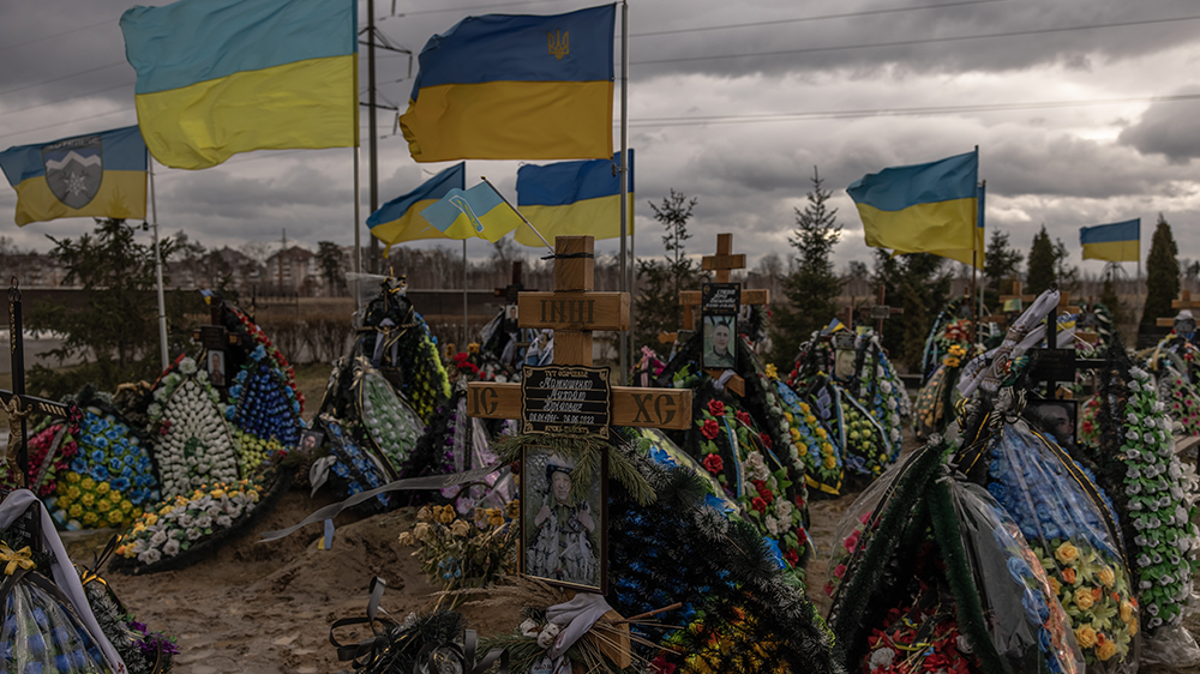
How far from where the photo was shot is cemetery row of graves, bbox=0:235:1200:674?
267cm

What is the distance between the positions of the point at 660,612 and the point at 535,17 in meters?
6.02

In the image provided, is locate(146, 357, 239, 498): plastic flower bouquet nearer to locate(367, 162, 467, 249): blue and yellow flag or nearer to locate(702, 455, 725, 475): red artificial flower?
locate(367, 162, 467, 249): blue and yellow flag

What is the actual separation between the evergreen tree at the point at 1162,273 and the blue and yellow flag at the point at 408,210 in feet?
75.2

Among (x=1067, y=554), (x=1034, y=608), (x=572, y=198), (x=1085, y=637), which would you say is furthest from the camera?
(x=572, y=198)

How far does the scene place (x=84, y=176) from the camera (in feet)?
38.4

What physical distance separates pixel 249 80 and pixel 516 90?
312cm

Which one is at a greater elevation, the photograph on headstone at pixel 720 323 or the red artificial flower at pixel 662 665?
the photograph on headstone at pixel 720 323

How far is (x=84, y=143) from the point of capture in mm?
11641

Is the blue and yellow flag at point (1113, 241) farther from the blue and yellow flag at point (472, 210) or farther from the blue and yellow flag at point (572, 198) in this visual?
the blue and yellow flag at point (472, 210)

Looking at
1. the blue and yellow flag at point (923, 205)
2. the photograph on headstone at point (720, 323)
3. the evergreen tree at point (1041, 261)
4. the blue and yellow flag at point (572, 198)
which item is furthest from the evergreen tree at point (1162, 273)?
the photograph on headstone at point (720, 323)

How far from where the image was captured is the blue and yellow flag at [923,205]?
10594 millimetres

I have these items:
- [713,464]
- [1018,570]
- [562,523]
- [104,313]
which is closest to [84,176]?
[104,313]

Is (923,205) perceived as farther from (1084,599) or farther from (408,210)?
(1084,599)

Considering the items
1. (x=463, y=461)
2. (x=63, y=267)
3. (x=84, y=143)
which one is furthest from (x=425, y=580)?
(x=63, y=267)
